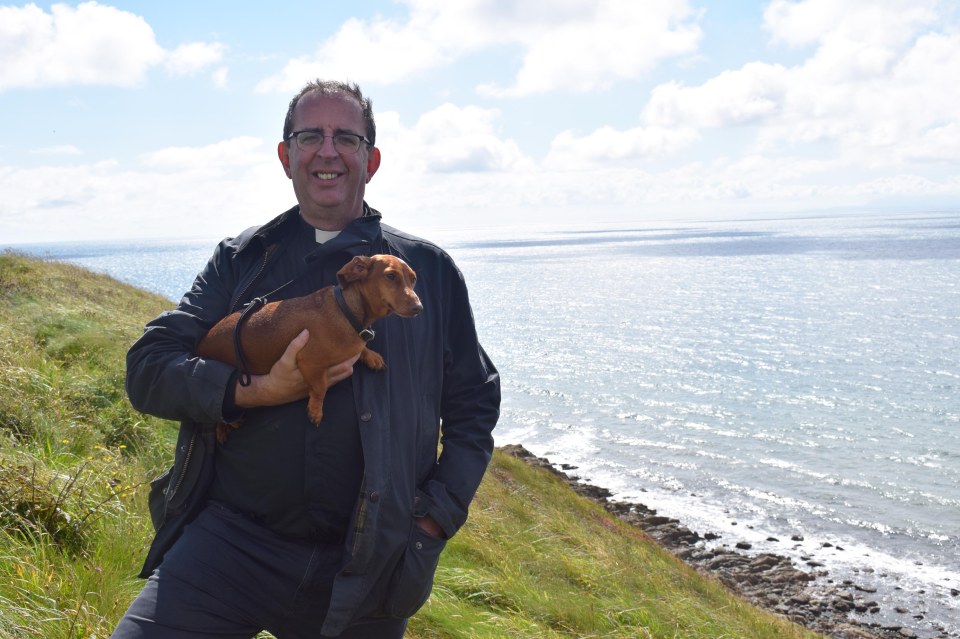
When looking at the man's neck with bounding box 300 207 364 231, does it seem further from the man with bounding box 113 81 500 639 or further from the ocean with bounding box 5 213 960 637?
the ocean with bounding box 5 213 960 637

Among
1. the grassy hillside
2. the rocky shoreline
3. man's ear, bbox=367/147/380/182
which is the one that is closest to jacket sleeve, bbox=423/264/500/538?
man's ear, bbox=367/147/380/182

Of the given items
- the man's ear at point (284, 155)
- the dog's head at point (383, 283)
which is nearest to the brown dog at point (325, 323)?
the dog's head at point (383, 283)

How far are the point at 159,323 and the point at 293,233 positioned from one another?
76 cm

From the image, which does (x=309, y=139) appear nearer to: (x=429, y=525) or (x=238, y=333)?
(x=238, y=333)

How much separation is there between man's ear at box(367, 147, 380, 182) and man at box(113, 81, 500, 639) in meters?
0.22

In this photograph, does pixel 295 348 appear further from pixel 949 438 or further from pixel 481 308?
pixel 481 308

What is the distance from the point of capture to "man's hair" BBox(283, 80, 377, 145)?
369 cm

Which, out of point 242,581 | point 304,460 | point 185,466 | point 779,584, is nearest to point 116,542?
point 185,466

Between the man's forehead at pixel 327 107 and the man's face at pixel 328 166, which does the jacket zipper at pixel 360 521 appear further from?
the man's forehead at pixel 327 107

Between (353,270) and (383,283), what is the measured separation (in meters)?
0.17

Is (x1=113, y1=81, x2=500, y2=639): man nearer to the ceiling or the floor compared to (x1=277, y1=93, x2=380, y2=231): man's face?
nearer to the floor

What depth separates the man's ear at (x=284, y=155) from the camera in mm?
3824

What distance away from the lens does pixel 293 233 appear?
12.1 feet

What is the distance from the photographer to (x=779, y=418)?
30.0m
